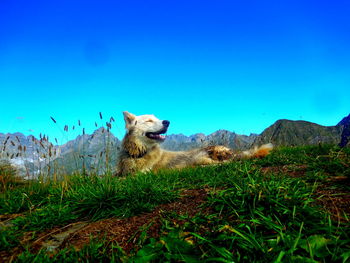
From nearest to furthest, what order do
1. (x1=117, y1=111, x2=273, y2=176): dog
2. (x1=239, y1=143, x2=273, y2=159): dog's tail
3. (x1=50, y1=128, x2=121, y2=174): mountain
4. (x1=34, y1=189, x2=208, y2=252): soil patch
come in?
(x1=34, y1=189, x2=208, y2=252): soil patch → (x1=50, y1=128, x2=121, y2=174): mountain → (x1=239, y1=143, x2=273, y2=159): dog's tail → (x1=117, y1=111, x2=273, y2=176): dog

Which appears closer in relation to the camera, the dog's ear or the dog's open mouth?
the dog's open mouth

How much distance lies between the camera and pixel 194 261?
180cm

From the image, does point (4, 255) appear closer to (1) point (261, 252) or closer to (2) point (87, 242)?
(2) point (87, 242)

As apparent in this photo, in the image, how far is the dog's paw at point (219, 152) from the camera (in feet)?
31.3

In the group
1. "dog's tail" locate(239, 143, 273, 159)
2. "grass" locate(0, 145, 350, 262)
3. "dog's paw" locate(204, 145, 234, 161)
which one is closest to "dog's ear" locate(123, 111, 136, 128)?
"dog's paw" locate(204, 145, 234, 161)

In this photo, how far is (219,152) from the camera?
31.9 feet

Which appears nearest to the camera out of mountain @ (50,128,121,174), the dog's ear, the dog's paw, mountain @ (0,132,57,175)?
mountain @ (50,128,121,174)

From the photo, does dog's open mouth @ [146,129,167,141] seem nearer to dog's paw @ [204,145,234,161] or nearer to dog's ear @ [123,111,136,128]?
dog's ear @ [123,111,136,128]

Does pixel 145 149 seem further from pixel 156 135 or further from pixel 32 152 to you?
pixel 32 152

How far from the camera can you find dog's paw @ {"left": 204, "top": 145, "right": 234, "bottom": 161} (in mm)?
9539

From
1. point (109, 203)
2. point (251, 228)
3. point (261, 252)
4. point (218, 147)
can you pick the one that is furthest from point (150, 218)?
point (218, 147)

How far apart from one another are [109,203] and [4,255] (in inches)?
51.6

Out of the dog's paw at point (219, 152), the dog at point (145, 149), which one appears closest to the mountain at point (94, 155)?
the dog at point (145, 149)

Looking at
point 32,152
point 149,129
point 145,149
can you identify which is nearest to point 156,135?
point 149,129
